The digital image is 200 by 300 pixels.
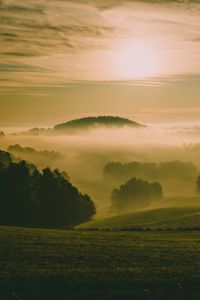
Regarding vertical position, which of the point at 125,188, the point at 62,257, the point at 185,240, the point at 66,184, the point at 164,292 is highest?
the point at 125,188

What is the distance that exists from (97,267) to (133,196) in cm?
12592

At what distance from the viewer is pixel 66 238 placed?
69.1 meters

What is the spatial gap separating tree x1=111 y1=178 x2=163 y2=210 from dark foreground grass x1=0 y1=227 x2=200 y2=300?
103592mm

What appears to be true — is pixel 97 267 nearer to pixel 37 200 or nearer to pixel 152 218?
pixel 152 218

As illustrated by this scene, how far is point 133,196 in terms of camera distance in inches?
6969

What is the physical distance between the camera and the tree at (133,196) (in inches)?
6909

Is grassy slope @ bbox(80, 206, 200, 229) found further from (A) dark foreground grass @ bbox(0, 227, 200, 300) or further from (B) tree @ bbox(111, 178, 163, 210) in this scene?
(B) tree @ bbox(111, 178, 163, 210)

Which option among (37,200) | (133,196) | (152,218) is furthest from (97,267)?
(133,196)

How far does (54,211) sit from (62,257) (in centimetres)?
6984

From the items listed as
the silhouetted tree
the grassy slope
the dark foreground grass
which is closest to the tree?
the grassy slope

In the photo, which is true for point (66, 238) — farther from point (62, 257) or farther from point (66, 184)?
point (66, 184)

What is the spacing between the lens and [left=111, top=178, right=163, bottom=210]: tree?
176 metres

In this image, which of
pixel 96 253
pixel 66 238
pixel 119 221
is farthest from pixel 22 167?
pixel 96 253

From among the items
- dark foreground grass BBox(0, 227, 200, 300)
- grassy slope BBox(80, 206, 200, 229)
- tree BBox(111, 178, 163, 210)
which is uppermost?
tree BBox(111, 178, 163, 210)
